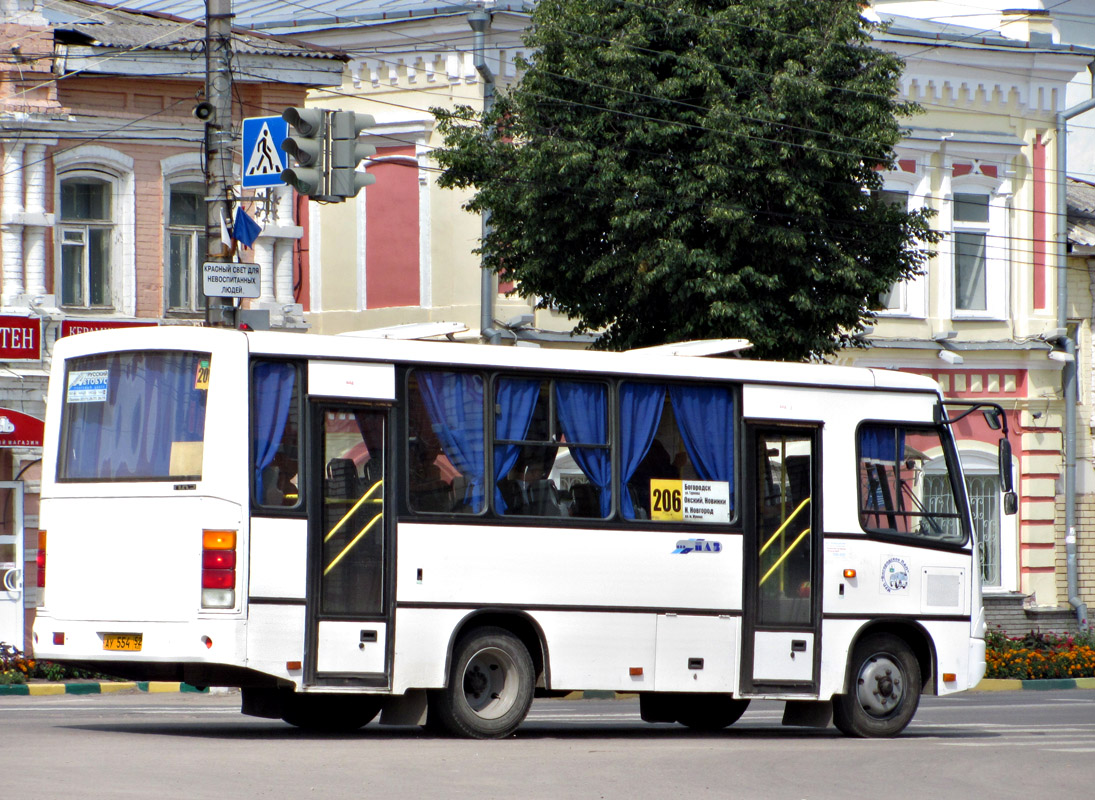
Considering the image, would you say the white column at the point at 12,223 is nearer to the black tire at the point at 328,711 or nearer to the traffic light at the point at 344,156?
the traffic light at the point at 344,156

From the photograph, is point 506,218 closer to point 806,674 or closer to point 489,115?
point 489,115

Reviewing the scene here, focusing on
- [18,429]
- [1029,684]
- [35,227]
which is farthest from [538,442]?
[1029,684]

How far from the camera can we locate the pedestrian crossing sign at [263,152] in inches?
717

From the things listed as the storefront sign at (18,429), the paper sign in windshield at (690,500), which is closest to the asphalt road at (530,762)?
Result: the paper sign in windshield at (690,500)

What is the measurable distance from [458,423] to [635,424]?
5.11 feet

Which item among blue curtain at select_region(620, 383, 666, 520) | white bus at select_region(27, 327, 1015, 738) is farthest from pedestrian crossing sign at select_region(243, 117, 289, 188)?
blue curtain at select_region(620, 383, 666, 520)

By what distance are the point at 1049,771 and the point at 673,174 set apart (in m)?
10.6

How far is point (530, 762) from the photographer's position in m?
12.5

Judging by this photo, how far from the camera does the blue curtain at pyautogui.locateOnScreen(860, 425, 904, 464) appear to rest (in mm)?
16109

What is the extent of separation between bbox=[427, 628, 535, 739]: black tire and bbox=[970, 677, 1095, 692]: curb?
14.3 metres

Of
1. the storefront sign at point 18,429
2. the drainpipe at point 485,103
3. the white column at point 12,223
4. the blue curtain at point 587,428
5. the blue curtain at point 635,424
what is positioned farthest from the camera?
the drainpipe at point 485,103

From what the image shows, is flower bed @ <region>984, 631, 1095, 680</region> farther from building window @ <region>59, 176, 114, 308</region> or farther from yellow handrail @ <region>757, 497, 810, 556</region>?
building window @ <region>59, 176, 114, 308</region>

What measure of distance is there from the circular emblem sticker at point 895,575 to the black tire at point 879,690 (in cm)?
45

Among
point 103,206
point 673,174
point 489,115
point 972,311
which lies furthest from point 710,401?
point 972,311
